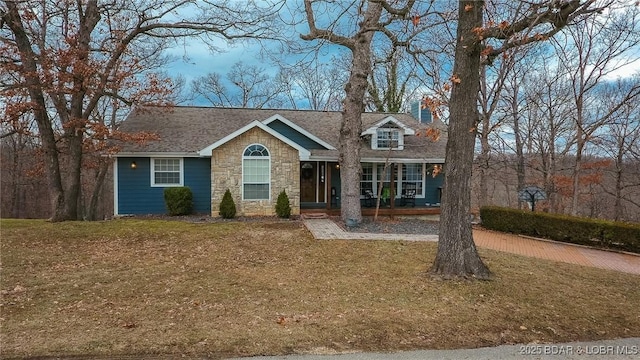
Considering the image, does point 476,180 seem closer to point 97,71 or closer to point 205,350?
point 97,71

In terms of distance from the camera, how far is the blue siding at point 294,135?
1639 cm


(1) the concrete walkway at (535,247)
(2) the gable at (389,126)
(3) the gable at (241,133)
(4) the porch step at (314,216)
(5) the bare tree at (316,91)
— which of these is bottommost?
(1) the concrete walkway at (535,247)

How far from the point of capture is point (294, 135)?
16.5 metres

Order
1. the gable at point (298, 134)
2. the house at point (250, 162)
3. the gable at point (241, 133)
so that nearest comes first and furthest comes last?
the gable at point (241, 133), the house at point (250, 162), the gable at point (298, 134)

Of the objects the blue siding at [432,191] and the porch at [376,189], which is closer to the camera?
the porch at [376,189]

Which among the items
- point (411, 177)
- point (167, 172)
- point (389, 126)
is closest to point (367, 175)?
point (411, 177)

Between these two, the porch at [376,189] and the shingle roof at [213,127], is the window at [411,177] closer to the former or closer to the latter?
the porch at [376,189]

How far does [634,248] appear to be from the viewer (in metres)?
10.7

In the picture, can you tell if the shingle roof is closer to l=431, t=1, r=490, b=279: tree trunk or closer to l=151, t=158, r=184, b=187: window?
l=151, t=158, r=184, b=187: window

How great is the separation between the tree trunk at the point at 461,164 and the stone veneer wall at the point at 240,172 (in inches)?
350

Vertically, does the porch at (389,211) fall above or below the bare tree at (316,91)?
below

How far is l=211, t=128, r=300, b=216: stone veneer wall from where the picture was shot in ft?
47.0

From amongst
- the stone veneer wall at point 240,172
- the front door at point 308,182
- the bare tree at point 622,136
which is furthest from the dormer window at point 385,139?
the bare tree at point 622,136

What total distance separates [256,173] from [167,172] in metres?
3.67
